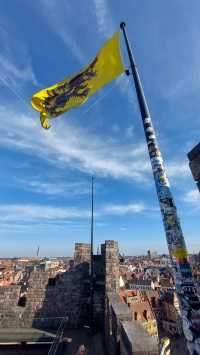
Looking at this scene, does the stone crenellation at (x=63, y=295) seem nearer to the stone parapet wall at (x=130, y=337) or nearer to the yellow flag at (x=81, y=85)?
the stone parapet wall at (x=130, y=337)

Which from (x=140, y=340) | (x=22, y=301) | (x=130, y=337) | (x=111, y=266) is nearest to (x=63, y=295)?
(x=22, y=301)

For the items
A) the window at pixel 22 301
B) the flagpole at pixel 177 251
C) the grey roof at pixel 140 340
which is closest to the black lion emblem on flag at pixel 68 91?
the flagpole at pixel 177 251

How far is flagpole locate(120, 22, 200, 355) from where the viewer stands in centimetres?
230

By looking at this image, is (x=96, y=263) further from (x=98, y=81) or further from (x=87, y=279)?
(x=98, y=81)

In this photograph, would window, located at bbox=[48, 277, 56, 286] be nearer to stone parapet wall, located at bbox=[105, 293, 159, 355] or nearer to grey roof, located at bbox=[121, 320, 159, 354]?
stone parapet wall, located at bbox=[105, 293, 159, 355]

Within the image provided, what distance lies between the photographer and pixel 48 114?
531cm

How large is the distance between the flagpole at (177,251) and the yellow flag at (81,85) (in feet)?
4.79

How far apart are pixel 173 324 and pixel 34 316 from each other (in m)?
37.4

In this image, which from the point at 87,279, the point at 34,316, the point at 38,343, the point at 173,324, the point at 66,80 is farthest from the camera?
the point at 173,324

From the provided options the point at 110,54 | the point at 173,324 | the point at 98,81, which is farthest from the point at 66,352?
the point at 173,324

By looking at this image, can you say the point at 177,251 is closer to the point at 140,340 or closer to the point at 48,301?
the point at 140,340

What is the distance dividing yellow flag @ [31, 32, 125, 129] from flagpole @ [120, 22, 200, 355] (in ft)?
4.79

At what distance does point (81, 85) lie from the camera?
480 centimetres

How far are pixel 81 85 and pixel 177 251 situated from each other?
398 centimetres
